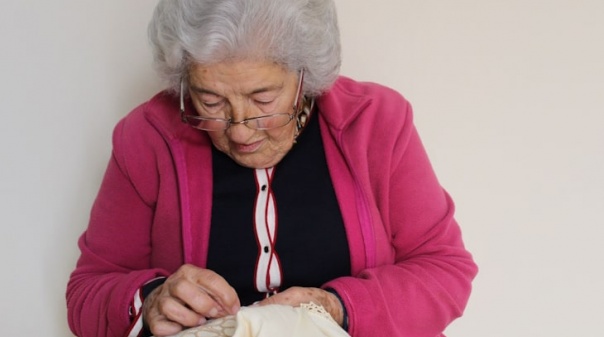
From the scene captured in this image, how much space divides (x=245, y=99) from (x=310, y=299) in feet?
1.20

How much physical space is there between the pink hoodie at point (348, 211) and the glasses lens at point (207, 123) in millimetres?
126

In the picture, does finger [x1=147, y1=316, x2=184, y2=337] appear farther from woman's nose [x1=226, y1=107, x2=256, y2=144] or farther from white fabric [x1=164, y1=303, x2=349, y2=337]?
woman's nose [x1=226, y1=107, x2=256, y2=144]

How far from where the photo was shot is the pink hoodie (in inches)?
61.7

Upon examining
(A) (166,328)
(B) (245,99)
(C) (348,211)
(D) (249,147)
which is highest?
(B) (245,99)

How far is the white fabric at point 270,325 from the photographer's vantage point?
123cm

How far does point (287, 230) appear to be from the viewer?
5.26ft

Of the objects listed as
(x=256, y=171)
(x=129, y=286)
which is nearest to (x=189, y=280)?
(x=129, y=286)

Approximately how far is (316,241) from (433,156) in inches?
17.4

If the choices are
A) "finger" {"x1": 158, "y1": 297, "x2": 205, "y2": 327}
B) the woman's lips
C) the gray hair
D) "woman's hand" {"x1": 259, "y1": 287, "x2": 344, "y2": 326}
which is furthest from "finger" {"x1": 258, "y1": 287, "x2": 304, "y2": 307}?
the gray hair

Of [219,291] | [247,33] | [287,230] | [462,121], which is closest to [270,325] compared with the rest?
[219,291]

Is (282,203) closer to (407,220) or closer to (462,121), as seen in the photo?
(407,220)

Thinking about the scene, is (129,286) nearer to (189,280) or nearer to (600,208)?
(189,280)

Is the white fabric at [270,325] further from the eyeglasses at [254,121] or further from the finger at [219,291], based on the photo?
the eyeglasses at [254,121]

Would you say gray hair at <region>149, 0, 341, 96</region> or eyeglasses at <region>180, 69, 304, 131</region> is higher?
gray hair at <region>149, 0, 341, 96</region>
